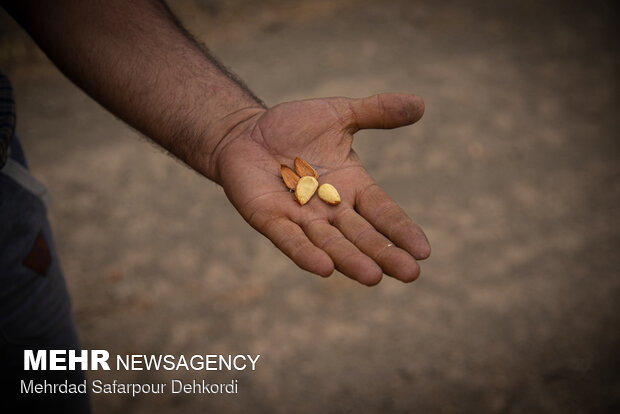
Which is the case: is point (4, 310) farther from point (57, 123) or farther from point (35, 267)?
point (57, 123)

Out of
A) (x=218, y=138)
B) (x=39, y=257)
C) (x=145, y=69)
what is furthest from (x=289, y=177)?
(x=39, y=257)

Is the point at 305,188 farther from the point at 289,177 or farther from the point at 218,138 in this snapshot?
the point at 218,138

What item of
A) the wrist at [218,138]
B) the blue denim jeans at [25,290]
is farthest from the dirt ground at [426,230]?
the wrist at [218,138]

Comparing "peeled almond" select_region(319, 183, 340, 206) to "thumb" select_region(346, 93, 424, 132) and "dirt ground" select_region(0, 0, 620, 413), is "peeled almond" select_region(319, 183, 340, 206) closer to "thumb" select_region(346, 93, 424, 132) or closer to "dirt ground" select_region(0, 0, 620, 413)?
"thumb" select_region(346, 93, 424, 132)

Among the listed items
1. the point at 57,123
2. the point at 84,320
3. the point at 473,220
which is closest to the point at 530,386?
the point at 473,220

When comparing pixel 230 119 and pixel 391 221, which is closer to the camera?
pixel 391 221

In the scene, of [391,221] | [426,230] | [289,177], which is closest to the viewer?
[391,221]

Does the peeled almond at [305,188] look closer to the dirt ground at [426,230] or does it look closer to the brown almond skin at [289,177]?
the brown almond skin at [289,177]
